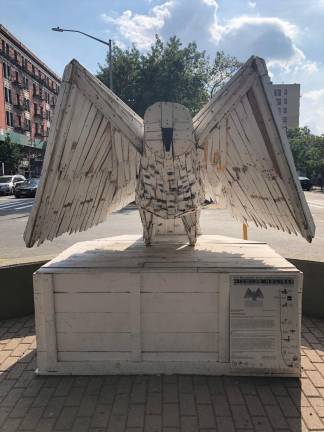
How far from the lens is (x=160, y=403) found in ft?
10.3

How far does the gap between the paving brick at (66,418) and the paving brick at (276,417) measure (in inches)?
62.1

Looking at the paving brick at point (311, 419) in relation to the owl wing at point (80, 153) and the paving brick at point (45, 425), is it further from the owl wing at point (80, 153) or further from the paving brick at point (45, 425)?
the owl wing at point (80, 153)

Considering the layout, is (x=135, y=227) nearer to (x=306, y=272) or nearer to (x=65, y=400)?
(x=306, y=272)

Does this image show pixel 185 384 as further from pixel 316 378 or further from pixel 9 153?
pixel 9 153

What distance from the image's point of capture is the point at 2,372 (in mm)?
3703

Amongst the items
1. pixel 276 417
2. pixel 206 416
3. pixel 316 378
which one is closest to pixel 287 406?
pixel 276 417

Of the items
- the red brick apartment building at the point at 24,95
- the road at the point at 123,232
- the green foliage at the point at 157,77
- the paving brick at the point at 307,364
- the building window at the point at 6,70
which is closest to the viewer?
the paving brick at the point at 307,364

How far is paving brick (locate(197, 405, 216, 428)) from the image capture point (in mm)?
2875

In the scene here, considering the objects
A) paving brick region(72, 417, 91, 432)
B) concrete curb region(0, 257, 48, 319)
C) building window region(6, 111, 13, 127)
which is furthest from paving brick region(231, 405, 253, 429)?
building window region(6, 111, 13, 127)

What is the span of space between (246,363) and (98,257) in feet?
6.21

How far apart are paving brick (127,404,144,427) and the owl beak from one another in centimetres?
227

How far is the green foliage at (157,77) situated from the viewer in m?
22.3

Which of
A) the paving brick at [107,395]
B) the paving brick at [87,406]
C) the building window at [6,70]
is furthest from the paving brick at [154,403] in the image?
the building window at [6,70]

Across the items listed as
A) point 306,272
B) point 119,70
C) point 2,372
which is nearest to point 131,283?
point 2,372
